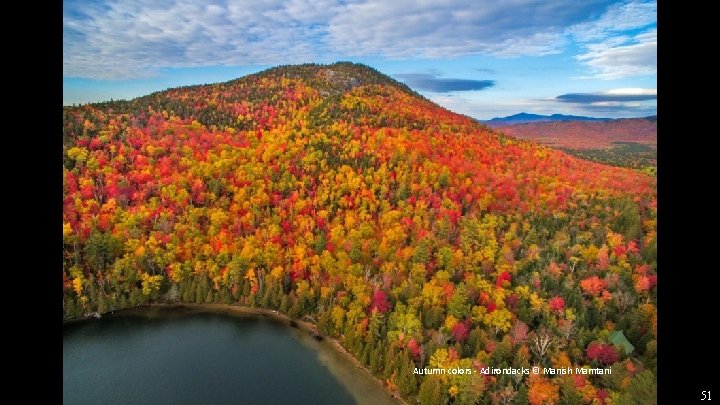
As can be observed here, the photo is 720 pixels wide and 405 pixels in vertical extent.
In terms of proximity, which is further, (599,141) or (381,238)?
(599,141)

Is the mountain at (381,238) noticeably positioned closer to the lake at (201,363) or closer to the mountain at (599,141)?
the lake at (201,363)

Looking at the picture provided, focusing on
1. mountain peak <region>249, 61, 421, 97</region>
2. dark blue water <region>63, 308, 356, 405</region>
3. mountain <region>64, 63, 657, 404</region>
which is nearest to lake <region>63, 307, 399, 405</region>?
dark blue water <region>63, 308, 356, 405</region>

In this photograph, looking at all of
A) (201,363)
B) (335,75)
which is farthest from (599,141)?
(201,363)

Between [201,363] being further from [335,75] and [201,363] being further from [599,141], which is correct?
[599,141]
